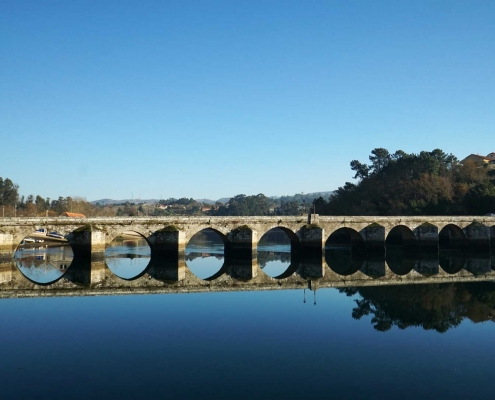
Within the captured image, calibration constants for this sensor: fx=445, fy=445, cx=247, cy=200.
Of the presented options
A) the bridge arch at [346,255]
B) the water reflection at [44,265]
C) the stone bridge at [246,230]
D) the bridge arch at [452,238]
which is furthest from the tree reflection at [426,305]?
the bridge arch at [452,238]

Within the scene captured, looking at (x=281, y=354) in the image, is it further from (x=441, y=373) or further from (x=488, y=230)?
(x=488, y=230)

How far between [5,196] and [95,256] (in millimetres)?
55896

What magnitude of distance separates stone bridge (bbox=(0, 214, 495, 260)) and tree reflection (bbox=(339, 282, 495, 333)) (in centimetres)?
1400

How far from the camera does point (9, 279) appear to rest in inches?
1094

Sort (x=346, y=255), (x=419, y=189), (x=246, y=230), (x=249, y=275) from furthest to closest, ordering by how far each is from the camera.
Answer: (x=419, y=189), (x=346, y=255), (x=246, y=230), (x=249, y=275)

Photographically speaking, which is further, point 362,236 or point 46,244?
point 46,244

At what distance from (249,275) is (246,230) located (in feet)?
25.6

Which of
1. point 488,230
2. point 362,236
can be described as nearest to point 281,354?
point 362,236

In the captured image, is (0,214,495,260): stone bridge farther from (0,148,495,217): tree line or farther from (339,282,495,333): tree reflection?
(339,282,495,333): tree reflection

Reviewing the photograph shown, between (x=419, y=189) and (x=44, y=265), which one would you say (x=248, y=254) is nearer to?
(x=44, y=265)

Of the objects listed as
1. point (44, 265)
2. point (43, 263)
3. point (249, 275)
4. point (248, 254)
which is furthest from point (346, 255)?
point (43, 263)

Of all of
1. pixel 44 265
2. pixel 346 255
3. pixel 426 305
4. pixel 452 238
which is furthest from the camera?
pixel 452 238

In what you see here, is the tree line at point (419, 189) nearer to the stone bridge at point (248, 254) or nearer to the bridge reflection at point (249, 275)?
the stone bridge at point (248, 254)

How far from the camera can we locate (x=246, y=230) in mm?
38281
